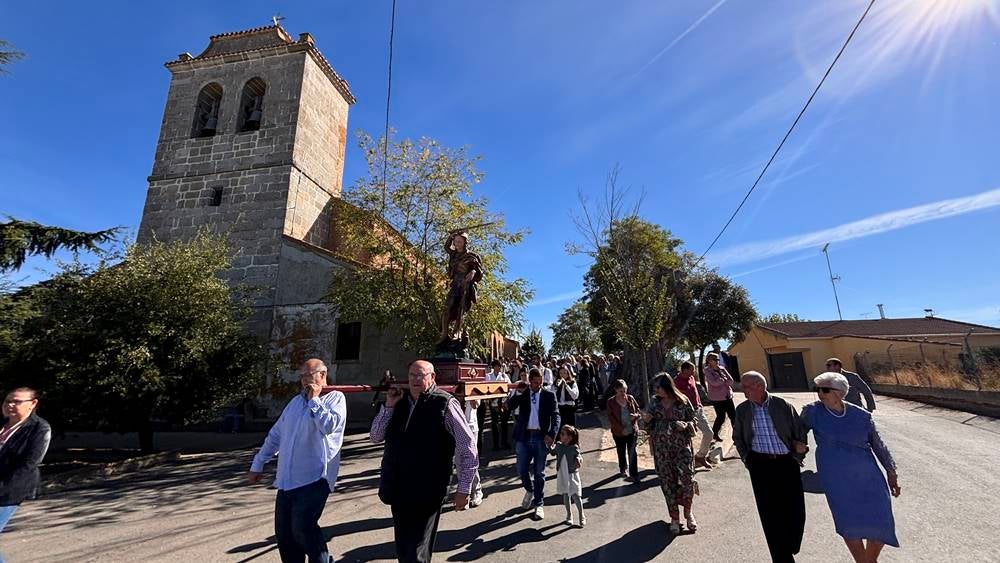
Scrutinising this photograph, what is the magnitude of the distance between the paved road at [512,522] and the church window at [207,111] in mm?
16290

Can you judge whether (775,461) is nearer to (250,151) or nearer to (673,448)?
(673,448)

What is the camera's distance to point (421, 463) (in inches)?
112

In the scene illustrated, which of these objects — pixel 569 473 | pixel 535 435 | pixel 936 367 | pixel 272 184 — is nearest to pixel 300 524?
pixel 569 473

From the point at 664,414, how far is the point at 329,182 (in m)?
18.8

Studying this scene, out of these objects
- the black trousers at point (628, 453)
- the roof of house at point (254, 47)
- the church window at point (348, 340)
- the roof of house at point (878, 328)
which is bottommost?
the black trousers at point (628, 453)

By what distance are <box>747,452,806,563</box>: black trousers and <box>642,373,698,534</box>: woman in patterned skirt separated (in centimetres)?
112

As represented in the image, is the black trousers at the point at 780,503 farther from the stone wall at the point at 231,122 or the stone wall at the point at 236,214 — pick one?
the stone wall at the point at 231,122

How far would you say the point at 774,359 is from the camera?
30156 mm

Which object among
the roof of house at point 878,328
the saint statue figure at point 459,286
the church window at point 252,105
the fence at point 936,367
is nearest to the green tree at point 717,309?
the fence at point 936,367

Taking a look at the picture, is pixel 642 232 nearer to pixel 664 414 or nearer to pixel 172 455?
→ pixel 664 414

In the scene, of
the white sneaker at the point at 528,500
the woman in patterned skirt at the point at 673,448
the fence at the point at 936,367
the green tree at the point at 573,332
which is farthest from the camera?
the green tree at the point at 573,332

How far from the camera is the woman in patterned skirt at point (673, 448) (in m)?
4.78

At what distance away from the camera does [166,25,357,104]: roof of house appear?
61.2ft

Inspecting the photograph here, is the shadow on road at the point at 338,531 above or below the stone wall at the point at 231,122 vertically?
below
